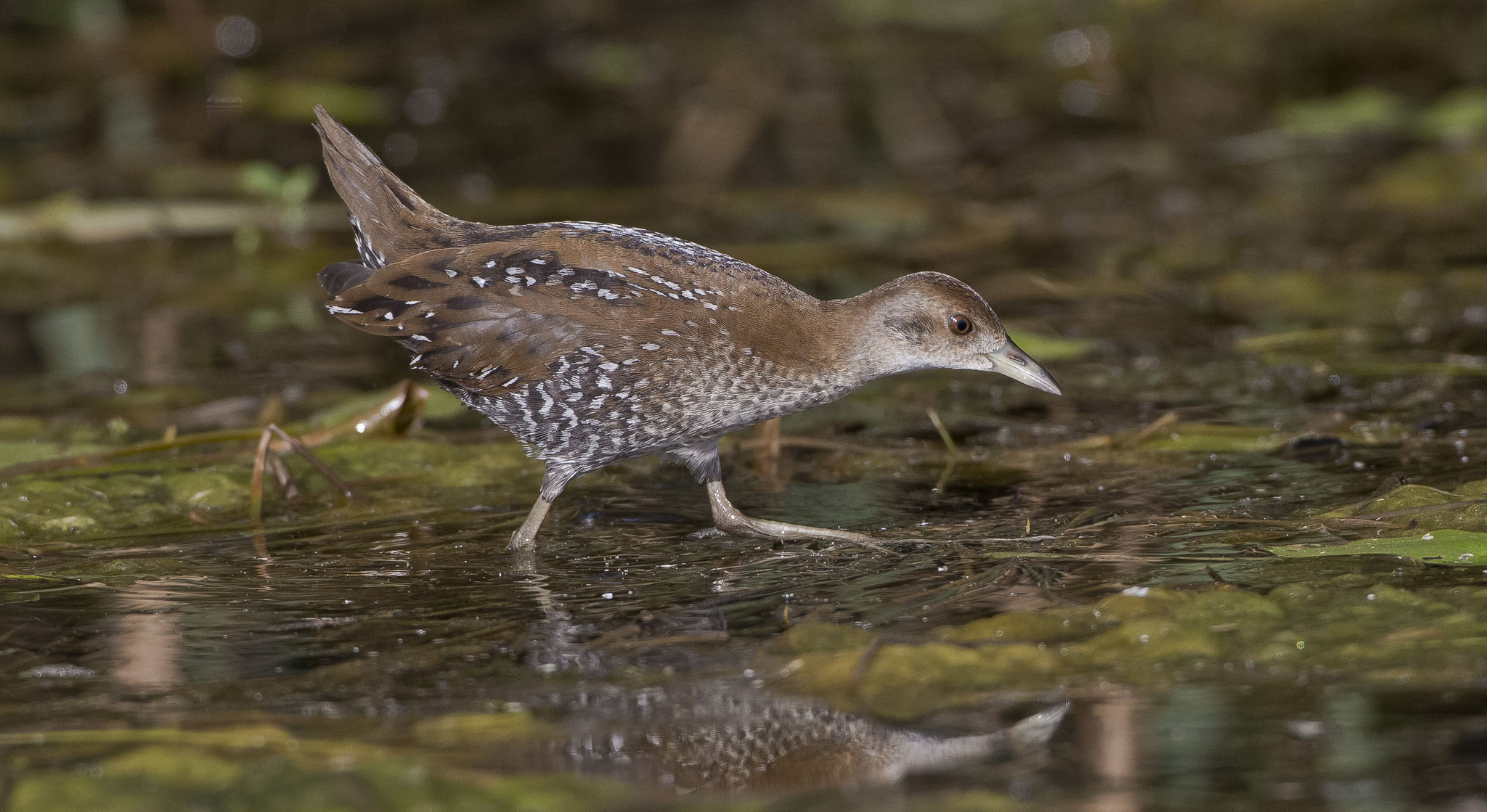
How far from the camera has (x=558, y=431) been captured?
5.64m

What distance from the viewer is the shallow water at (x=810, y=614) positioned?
3.61m

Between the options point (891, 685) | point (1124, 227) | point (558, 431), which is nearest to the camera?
point (891, 685)

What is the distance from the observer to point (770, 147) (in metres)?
12.6

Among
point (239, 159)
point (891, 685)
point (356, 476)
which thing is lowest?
point (891, 685)

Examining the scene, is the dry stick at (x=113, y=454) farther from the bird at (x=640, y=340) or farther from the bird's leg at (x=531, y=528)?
the bird's leg at (x=531, y=528)

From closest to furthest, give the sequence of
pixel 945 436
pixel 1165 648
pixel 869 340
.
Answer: pixel 1165 648, pixel 869 340, pixel 945 436

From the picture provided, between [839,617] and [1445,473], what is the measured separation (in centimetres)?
247

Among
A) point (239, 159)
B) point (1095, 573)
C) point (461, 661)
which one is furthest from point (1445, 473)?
point (239, 159)

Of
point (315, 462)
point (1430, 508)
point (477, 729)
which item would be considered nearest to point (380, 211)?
point (315, 462)

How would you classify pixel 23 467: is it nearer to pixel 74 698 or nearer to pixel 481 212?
pixel 74 698

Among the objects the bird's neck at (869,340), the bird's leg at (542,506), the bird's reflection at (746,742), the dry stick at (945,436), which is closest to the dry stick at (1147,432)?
the dry stick at (945,436)

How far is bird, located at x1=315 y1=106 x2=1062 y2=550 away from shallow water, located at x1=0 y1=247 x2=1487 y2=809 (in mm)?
351

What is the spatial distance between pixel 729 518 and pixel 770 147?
7.40 meters

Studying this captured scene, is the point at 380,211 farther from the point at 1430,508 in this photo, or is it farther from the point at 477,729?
the point at 1430,508
